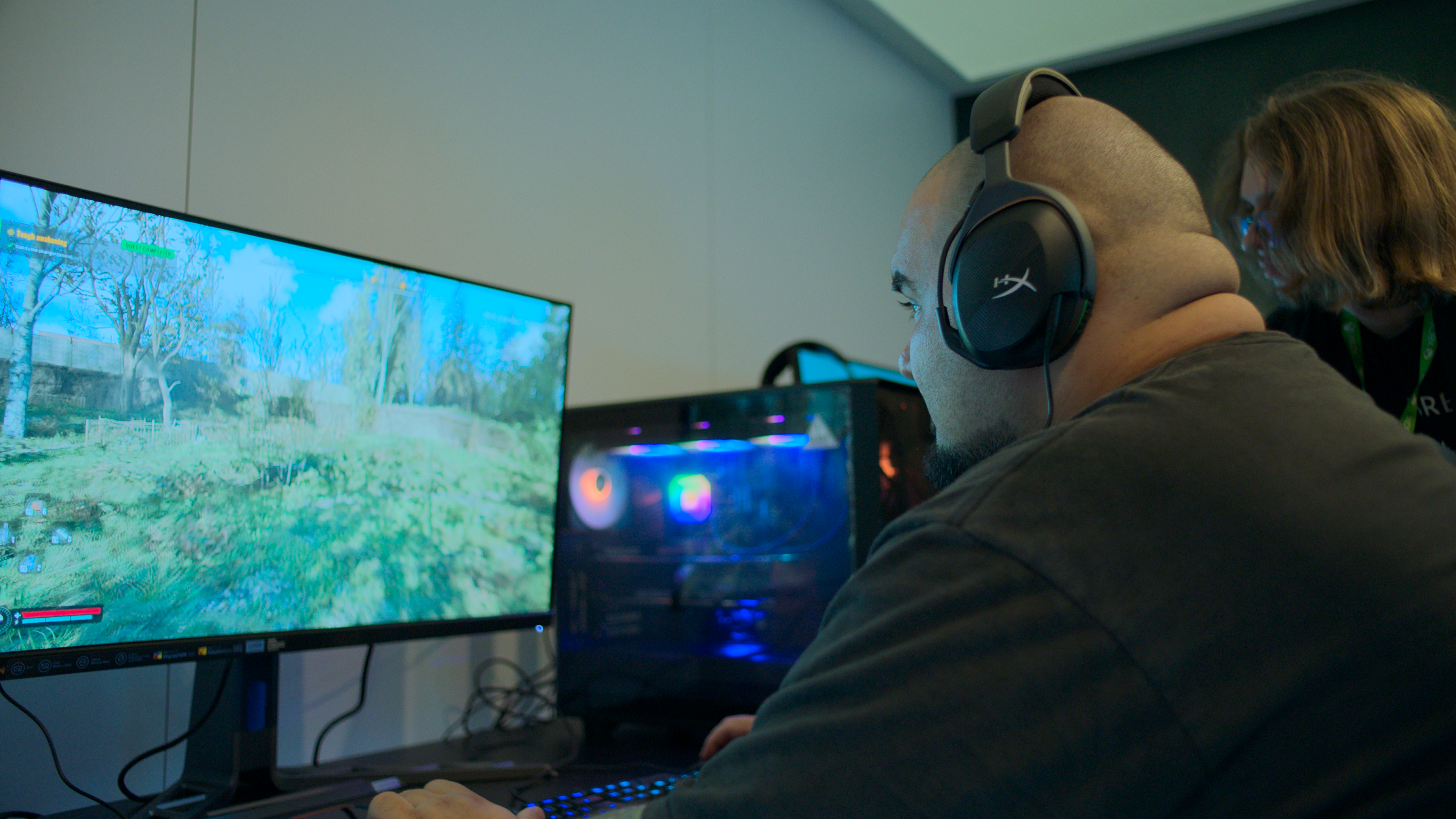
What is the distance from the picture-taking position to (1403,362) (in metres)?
1.34

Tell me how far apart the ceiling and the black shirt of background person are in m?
1.44

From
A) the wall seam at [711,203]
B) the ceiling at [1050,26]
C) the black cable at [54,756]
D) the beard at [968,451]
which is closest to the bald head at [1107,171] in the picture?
the beard at [968,451]

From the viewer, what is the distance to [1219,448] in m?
0.47

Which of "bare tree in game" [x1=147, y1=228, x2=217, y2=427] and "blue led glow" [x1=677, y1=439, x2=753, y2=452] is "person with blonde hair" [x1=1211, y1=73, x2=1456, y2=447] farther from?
"bare tree in game" [x1=147, y1=228, x2=217, y2=427]

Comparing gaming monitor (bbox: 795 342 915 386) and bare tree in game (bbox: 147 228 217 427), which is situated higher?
gaming monitor (bbox: 795 342 915 386)

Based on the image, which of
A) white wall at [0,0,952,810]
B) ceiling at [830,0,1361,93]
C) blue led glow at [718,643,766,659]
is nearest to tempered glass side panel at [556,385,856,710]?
blue led glow at [718,643,766,659]

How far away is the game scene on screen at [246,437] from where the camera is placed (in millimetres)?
745

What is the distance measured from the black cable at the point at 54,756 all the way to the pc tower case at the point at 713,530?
489 mm

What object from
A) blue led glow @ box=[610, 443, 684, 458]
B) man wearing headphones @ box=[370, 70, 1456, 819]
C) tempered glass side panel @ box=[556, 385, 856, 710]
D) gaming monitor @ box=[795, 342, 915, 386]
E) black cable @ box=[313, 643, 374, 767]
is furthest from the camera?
gaming monitor @ box=[795, 342, 915, 386]

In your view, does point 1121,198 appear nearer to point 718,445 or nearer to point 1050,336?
point 1050,336

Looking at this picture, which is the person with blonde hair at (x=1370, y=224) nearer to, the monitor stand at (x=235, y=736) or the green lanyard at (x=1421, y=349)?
the green lanyard at (x=1421, y=349)

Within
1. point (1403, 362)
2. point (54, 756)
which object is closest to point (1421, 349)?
point (1403, 362)

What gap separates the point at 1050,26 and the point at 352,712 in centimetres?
255

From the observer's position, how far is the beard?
714 millimetres
